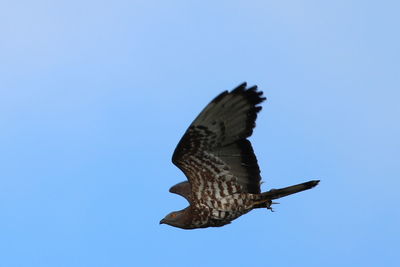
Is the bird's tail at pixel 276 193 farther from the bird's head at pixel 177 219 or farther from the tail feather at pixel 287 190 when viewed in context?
the bird's head at pixel 177 219

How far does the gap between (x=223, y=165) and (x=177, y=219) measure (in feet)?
5.64

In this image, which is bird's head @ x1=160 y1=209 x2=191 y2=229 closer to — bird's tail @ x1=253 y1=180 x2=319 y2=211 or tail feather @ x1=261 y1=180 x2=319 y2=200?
bird's tail @ x1=253 y1=180 x2=319 y2=211

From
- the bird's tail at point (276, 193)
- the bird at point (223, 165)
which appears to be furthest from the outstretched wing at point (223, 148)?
the bird's tail at point (276, 193)

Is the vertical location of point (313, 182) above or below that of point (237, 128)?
below

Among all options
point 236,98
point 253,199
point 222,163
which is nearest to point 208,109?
point 236,98

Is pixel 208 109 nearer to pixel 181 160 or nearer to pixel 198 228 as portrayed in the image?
pixel 181 160

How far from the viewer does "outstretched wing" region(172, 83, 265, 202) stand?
11.5m

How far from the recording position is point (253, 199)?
12.8m

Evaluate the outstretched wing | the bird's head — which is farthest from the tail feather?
the bird's head

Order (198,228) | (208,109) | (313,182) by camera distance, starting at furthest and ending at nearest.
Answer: (198,228) < (313,182) < (208,109)

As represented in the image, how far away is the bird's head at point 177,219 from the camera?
43.8ft

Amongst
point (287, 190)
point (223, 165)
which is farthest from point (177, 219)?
point (287, 190)

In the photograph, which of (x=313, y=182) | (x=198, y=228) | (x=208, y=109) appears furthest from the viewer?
(x=198, y=228)

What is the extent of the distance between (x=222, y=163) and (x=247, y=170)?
1.56 feet
